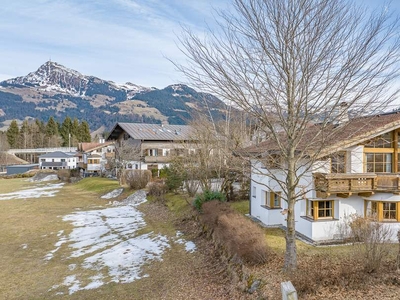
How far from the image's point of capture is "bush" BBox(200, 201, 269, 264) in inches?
469

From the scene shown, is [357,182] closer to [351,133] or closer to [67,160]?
[351,133]

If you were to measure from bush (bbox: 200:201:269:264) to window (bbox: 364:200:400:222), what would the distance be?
5.67 meters

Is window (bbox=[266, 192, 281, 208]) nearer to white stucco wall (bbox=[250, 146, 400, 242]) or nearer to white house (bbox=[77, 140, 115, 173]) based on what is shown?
white stucco wall (bbox=[250, 146, 400, 242])

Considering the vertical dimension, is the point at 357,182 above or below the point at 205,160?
below

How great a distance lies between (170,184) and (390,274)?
73.6 ft

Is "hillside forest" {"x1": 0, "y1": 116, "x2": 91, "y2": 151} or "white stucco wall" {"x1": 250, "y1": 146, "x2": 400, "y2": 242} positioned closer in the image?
"white stucco wall" {"x1": 250, "y1": 146, "x2": 400, "y2": 242}

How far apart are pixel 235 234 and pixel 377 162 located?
7.96m

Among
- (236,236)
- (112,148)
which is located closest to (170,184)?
(236,236)

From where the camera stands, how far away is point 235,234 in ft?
44.2

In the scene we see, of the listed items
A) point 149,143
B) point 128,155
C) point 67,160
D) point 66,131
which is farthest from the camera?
point 66,131

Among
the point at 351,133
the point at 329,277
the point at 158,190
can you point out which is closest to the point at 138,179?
the point at 158,190

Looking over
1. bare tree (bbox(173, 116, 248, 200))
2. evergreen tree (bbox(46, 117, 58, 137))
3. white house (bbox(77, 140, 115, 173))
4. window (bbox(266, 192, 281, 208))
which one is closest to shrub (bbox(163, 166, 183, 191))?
bare tree (bbox(173, 116, 248, 200))

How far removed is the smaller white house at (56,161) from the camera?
76.9 meters

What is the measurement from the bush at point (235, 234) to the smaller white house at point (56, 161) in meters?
68.8
